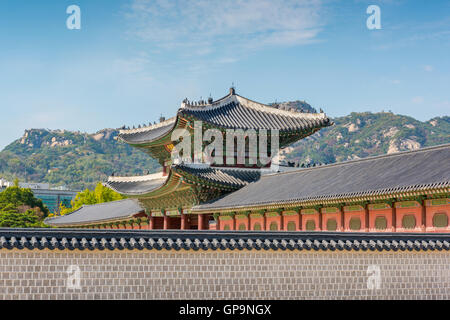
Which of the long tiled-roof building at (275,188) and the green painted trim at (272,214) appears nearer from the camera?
the long tiled-roof building at (275,188)

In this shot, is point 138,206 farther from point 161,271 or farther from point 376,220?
point 161,271

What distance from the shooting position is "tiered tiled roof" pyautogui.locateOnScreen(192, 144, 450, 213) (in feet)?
66.6

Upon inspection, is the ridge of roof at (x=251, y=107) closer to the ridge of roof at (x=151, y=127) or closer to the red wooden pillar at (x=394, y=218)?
the ridge of roof at (x=151, y=127)

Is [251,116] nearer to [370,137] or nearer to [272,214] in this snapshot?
[272,214]

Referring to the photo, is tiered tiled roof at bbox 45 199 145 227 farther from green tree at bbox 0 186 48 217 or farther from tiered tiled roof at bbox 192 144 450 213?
green tree at bbox 0 186 48 217

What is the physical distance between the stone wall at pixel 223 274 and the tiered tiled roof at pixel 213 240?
0.28 m

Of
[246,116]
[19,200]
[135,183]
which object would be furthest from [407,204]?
[19,200]

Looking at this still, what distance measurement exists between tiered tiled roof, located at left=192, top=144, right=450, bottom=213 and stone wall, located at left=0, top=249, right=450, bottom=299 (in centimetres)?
287

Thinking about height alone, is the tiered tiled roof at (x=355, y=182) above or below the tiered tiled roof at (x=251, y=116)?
below

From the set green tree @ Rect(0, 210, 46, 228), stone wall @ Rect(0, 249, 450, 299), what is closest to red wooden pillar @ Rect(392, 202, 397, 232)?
stone wall @ Rect(0, 249, 450, 299)

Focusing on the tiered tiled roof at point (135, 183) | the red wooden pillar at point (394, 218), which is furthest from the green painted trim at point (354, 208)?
the tiered tiled roof at point (135, 183)

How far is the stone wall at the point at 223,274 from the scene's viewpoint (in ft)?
48.6
